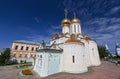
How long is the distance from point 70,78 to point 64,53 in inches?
220

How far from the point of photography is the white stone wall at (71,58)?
55.6ft

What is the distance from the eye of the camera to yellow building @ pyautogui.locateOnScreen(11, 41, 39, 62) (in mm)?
35734

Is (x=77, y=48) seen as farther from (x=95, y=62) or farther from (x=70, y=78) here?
(x=95, y=62)

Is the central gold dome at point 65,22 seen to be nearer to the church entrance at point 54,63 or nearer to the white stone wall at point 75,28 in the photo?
the white stone wall at point 75,28

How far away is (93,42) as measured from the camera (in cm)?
2703

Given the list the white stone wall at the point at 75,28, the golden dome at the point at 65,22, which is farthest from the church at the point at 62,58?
the white stone wall at the point at 75,28

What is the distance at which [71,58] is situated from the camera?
1734 cm

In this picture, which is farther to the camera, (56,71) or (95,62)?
(95,62)

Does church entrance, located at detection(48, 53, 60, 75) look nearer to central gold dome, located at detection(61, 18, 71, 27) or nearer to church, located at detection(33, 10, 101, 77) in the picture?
church, located at detection(33, 10, 101, 77)

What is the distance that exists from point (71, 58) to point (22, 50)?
26.6 metres

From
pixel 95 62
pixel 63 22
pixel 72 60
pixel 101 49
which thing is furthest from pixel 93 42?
pixel 101 49

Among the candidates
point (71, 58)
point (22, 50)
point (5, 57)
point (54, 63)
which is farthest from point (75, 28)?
point (5, 57)

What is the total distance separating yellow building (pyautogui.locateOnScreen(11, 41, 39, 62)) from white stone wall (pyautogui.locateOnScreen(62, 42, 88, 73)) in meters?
23.1

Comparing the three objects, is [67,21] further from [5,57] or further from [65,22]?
[5,57]
